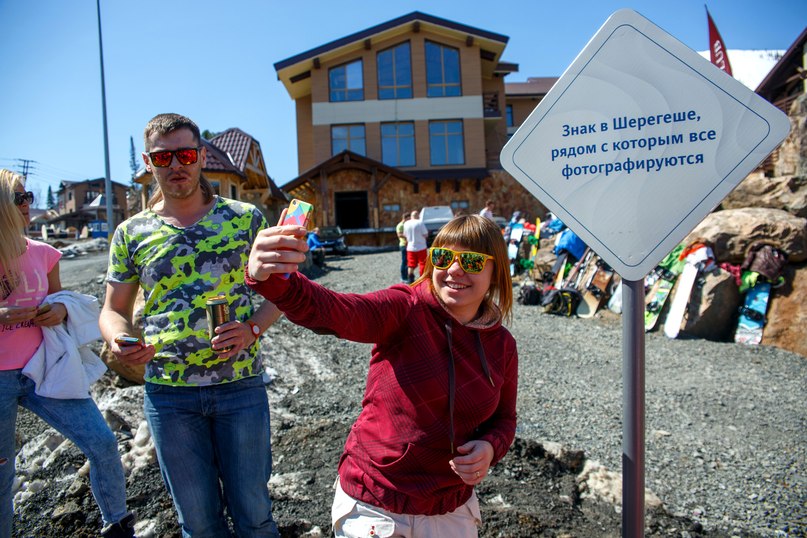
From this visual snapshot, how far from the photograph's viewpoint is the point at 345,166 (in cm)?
2538

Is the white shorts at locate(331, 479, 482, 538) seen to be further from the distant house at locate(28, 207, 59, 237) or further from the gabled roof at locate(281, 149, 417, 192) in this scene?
the gabled roof at locate(281, 149, 417, 192)

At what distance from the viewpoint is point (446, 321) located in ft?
6.09

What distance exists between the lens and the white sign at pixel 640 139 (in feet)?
5.15

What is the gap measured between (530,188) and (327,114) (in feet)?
88.8

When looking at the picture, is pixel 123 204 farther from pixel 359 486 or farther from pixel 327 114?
pixel 359 486

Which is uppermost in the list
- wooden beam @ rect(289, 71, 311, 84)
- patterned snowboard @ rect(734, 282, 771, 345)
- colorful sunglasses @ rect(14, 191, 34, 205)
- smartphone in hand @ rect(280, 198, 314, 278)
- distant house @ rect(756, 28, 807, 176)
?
wooden beam @ rect(289, 71, 311, 84)

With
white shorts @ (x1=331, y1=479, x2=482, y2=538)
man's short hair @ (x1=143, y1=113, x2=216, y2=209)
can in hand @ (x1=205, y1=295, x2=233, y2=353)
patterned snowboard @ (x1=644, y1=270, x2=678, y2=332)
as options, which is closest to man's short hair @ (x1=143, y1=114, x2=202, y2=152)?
man's short hair @ (x1=143, y1=113, x2=216, y2=209)

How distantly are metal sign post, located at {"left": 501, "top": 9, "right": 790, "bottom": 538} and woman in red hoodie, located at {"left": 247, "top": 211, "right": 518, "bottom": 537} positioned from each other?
376mm

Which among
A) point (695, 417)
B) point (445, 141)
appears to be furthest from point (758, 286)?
point (445, 141)

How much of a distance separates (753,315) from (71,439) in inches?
346

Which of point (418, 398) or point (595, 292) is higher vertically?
point (418, 398)

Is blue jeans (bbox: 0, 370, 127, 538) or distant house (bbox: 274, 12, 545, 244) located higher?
distant house (bbox: 274, 12, 545, 244)

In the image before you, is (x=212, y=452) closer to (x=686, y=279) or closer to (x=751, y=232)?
(x=686, y=279)

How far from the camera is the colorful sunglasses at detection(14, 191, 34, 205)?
2.69 m
